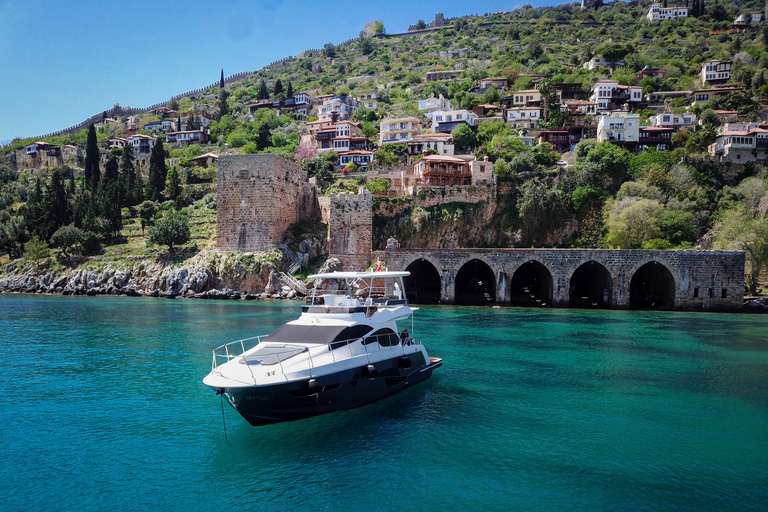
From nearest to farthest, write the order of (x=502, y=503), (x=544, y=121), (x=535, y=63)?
1. (x=502, y=503)
2. (x=544, y=121)
3. (x=535, y=63)

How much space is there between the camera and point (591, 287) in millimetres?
50781

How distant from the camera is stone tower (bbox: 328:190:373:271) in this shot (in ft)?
174

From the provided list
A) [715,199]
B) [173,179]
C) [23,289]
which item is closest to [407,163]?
[173,179]

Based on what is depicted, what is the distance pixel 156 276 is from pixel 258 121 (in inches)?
2498

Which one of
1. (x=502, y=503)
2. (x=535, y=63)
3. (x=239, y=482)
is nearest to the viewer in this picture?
(x=502, y=503)

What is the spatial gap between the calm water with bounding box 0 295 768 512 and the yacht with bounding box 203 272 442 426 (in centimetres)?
73

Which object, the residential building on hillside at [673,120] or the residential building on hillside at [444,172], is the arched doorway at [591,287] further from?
the residential building on hillside at [673,120]

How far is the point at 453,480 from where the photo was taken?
11.5 meters

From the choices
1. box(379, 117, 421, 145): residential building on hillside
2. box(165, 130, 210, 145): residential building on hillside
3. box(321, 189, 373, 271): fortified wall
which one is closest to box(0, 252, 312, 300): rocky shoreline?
box(321, 189, 373, 271): fortified wall

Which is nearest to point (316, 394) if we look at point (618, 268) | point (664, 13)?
point (618, 268)

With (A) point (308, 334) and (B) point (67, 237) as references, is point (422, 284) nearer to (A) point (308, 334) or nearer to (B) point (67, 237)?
(B) point (67, 237)

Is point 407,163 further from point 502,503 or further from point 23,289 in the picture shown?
point 502,503

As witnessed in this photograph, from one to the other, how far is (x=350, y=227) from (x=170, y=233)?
19236mm

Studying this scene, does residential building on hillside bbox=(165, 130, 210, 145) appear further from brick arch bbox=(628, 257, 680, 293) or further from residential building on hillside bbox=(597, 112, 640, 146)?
brick arch bbox=(628, 257, 680, 293)
